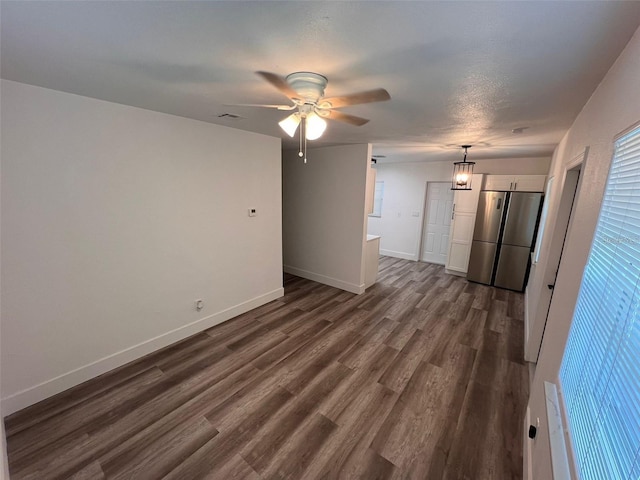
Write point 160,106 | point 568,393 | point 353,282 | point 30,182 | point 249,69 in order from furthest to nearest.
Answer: point 353,282 < point 160,106 < point 30,182 < point 249,69 < point 568,393

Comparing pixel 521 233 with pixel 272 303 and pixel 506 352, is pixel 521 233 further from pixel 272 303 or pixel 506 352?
pixel 272 303

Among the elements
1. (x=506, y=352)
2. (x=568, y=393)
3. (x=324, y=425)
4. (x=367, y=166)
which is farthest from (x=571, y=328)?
(x=367, y=166)

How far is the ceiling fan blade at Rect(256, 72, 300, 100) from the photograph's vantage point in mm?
1340

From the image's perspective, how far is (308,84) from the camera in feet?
4.90

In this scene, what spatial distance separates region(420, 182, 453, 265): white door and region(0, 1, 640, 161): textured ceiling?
3813mm

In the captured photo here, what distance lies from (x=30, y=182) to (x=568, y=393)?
3.49 metres

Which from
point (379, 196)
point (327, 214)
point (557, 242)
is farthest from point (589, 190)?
point (379, 196)

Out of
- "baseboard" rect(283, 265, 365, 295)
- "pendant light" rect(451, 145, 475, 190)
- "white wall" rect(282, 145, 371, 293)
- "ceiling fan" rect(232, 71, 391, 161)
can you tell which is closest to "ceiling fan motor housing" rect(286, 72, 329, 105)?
"ceiling fan" rect(232, 71, 391, 161)

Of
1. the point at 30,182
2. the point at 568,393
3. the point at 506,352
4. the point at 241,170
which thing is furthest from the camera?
the point at 241,170

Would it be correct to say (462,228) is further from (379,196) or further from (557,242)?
(557,242)

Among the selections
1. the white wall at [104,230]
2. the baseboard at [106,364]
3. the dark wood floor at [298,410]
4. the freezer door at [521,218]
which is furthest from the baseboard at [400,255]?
the white wall at [104,230]

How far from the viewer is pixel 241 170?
10.4ft

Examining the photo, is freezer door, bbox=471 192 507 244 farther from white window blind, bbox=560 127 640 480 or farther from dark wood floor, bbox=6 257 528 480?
white window blind, bbox=560 127 640 480

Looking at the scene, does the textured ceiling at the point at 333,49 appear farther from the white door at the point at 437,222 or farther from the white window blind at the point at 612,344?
the white door at the point at 437,222
